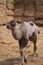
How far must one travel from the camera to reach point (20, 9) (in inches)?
498

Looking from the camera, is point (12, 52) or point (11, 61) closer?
point (11, 61)

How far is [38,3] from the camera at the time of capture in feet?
41.5

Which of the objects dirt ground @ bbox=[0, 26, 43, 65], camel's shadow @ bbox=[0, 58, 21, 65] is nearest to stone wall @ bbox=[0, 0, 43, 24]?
dirt ground @ bbox=[0, 26, 43, 65]

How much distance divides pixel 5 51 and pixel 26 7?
545 centimetres

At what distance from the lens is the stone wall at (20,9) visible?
39.1ft

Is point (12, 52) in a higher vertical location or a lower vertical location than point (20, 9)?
lower

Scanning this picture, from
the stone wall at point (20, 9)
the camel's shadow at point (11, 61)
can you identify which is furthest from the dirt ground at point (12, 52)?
the stone wall at point (20, 9)

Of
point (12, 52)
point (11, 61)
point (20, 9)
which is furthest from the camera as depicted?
point (20, 9)

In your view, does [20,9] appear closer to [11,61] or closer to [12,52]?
[12,52]

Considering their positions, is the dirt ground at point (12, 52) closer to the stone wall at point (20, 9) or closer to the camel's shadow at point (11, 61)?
the camel's shadow at point (11, 61)

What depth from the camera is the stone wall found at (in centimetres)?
1192

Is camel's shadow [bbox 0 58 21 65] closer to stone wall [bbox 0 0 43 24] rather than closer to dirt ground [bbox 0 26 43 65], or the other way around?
dirt ground [bbox 0 26 43 65]

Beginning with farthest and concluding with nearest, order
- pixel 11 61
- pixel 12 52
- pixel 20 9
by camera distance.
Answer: pixel 20 9 → pixel 12 52 → pixel 11 61

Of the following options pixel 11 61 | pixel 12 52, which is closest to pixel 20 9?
pixel 12 52
